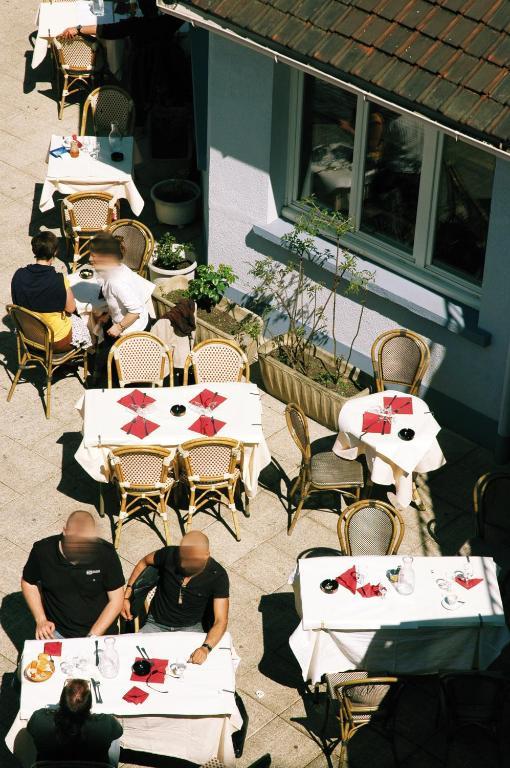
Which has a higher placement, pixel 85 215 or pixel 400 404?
pixel 85 215

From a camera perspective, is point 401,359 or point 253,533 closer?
point 253,533

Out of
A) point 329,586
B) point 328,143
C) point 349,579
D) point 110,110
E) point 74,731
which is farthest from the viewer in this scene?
point 110,110

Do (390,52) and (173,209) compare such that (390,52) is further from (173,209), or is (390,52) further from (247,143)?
(173,209)

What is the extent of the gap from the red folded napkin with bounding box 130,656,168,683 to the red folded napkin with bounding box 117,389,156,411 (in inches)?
110

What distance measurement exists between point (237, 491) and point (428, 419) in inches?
70.8

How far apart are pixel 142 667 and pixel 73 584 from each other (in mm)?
842

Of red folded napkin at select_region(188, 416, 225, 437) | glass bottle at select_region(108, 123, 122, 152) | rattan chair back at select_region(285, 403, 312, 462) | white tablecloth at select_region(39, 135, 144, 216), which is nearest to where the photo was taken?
rattan chair back at select_region(285, 403, 312, 462)

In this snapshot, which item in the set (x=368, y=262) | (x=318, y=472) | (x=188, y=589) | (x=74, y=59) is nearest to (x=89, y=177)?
(x=74, y=59)

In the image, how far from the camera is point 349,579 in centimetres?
904

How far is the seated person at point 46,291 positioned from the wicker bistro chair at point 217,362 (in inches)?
49.9

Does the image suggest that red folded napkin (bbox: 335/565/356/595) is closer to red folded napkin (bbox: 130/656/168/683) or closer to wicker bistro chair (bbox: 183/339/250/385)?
red folded napkin (bbox: 130/656/168/683)

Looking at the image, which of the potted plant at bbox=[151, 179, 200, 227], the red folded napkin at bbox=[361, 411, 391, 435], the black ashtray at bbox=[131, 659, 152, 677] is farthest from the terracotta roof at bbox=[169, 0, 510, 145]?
the black ashtray at bbox=[131, 659, 152, 677]

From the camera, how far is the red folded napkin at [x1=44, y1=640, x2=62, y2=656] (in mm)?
8375

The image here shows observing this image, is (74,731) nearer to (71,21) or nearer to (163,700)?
(163,700)
